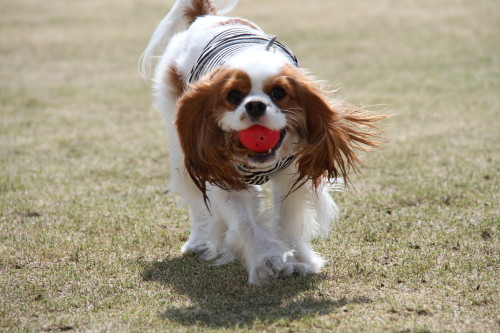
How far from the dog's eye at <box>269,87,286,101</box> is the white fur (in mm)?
55

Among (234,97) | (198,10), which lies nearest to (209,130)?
(234,97)

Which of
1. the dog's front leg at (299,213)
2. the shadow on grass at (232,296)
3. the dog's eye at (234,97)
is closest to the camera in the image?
the shadow on grass at (232,296)

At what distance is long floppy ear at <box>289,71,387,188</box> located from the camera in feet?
12.7

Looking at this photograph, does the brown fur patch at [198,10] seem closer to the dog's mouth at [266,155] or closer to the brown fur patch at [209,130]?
the brown fur patch at [209,130]

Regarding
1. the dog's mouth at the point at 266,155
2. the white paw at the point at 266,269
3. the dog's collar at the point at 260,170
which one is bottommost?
the white paw at the point at 266,269

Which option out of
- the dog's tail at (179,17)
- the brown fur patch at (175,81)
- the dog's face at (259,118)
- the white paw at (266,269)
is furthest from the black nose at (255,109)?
the dog's tail at (179,17)

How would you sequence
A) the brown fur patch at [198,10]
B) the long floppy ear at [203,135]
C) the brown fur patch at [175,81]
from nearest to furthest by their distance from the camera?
the long floppy ear at [203,135]
the brown fur patch at [175,81]
the brown fur patch at [198,10]

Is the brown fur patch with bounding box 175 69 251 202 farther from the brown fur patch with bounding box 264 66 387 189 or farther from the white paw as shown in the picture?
the white paw

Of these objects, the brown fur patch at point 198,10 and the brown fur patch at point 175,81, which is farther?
the brown fur patch at point 198,10

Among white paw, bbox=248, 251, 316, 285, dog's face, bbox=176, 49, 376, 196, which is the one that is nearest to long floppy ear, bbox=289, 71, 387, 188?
dog's face, bbox=176, 49, 376, 196

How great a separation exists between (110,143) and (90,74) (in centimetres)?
481

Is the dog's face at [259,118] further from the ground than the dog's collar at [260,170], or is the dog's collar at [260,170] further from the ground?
the dog's face at [259,118]

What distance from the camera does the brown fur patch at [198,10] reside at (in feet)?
18.3

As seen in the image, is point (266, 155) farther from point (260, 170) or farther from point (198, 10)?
point (198, 10)
